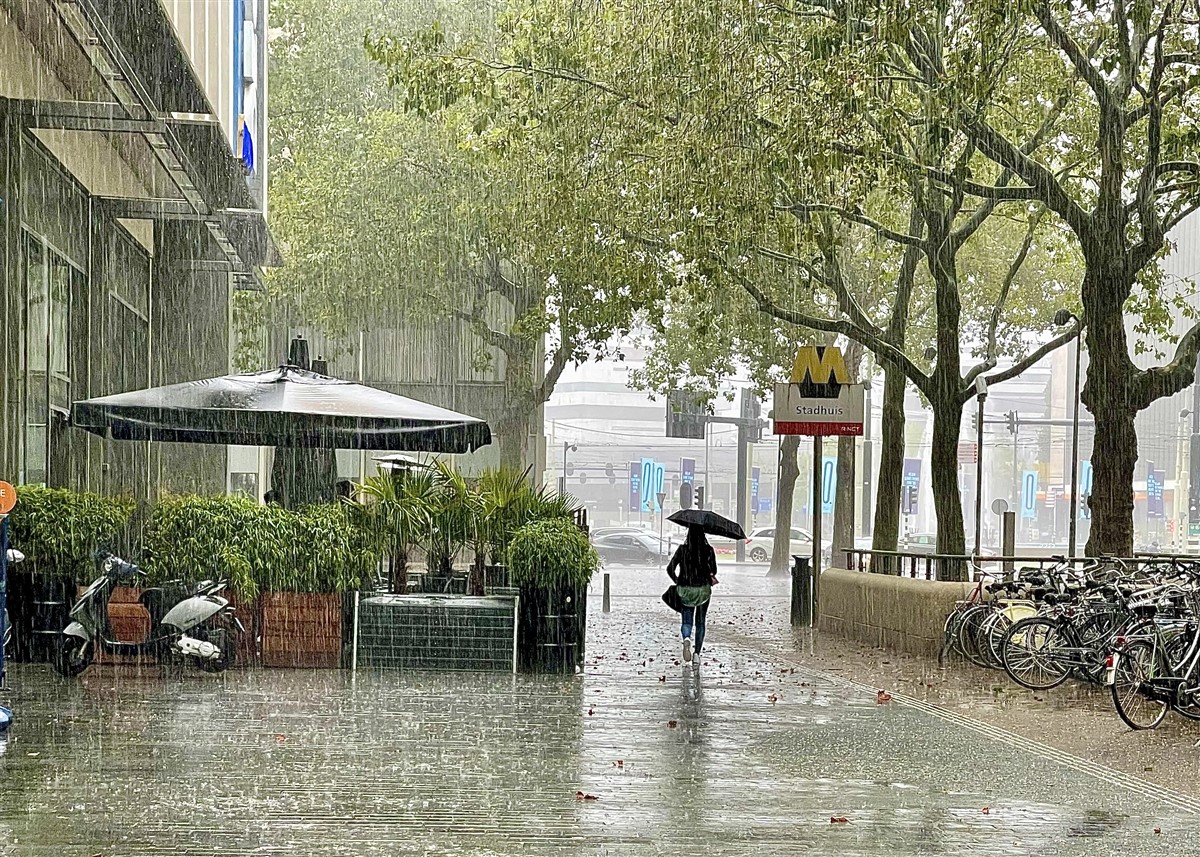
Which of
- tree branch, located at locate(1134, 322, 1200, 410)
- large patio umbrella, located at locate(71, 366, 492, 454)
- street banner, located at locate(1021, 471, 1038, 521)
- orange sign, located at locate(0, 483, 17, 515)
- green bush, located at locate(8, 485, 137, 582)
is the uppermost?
tree branch, located at locate(1134, 322, 1200, 410)

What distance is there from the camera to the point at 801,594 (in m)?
23.7

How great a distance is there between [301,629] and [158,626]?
1.37 meters

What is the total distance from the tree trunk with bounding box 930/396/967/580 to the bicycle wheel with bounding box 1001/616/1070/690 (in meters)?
7.66

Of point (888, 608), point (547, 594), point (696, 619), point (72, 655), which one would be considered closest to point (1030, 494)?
point (888, 608)

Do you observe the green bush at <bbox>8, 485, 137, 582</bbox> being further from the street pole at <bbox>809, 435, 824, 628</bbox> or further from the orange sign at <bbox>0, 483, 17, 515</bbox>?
the street pole at <bbox>809, 435, 824, 628</bbox>

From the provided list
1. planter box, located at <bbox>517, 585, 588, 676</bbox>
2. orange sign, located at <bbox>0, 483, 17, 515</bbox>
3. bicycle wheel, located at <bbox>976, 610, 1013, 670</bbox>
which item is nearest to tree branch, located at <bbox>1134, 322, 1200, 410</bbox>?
bicycle wheel, located at <bbox>976, 610, 1013, 670</bbox>

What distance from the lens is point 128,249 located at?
25.3 m

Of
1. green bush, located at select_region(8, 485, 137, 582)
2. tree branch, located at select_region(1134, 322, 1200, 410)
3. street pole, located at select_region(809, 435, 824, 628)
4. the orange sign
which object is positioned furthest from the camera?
street pole, located at select_region(809, 435, 824, 628)

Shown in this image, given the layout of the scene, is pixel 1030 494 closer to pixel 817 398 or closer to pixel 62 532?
pixel 817 398

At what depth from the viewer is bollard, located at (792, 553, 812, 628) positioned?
2356 cm

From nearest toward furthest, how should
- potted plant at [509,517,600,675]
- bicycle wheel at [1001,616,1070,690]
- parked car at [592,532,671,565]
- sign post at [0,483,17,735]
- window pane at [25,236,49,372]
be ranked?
sign post at [0,483,17,735], potted plant at [509,517,600,675], bicycle wheel at [1001,616,1070,690], window pane at [25,236,49,372], parked car at [592,532,671,565]

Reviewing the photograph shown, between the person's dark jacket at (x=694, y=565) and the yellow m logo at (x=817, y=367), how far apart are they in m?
5.82

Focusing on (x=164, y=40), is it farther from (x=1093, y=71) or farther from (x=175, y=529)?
(x=1093, y=71)

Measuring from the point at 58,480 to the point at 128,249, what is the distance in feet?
17.7
